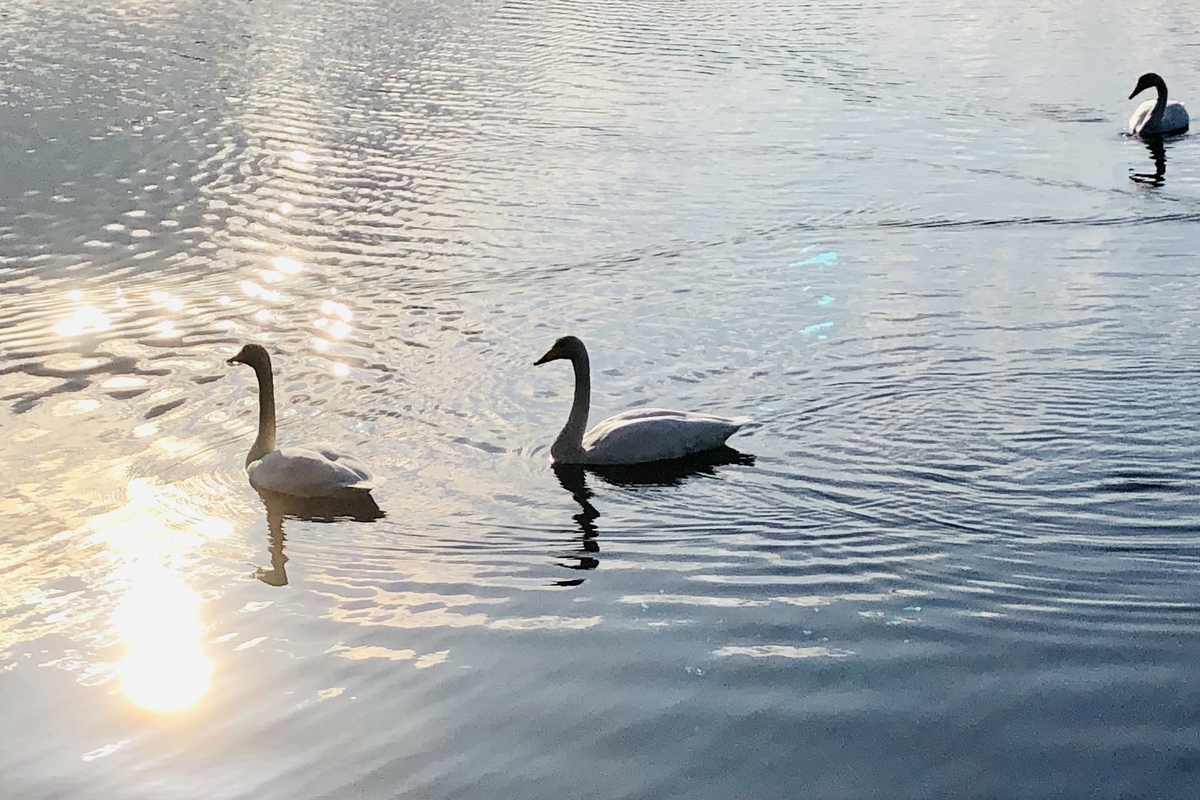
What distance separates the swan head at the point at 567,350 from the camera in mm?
12562

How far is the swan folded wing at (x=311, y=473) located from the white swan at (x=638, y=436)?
1.63 metres

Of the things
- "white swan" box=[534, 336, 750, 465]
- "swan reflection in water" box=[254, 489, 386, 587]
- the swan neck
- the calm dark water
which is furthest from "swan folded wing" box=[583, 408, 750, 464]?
the swan neck

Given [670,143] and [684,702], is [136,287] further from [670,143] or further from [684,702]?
[684,702]

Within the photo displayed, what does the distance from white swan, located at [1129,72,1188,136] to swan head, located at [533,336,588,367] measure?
14.4m

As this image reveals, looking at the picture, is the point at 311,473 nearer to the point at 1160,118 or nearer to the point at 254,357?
the point at 254,357

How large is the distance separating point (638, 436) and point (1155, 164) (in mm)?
13329

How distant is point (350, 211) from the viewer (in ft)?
67.9

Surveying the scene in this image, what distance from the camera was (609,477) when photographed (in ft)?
39.0

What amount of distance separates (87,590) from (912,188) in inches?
544

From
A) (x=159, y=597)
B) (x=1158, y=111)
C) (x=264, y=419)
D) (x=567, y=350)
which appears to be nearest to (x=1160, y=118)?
A: (x=1158, y=111)

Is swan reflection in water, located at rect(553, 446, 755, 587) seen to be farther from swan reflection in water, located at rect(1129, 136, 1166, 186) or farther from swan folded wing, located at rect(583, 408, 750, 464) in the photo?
swan reflection in water, located at rect(1129, 136, 1166, 186)

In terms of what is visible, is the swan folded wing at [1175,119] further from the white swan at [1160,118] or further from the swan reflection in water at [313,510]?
the swan reflection in water at [313,510]

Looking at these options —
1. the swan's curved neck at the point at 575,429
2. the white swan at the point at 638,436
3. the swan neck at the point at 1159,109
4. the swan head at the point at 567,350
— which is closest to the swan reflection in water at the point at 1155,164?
the swan neck at the point at 1159,109

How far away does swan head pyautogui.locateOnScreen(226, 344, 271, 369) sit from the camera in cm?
1241
